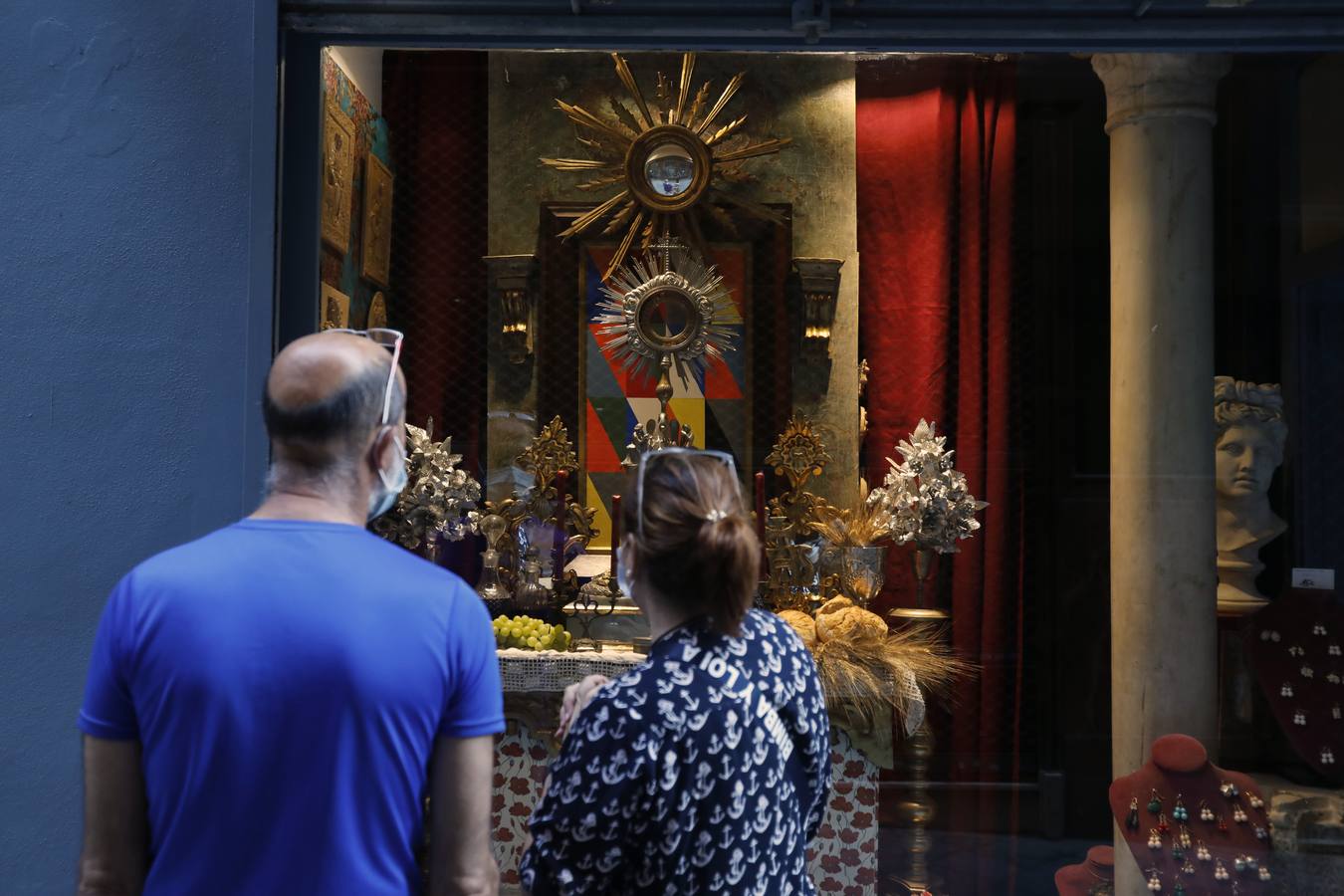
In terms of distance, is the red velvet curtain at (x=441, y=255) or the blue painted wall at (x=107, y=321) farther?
the red velvet curtain at (x=441, y=255)

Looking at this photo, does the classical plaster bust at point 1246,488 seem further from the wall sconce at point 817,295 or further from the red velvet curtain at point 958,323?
the wall sconce at point 817,295

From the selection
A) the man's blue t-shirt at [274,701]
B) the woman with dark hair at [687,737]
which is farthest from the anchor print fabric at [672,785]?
the man's blue t-shirt at [274,701]

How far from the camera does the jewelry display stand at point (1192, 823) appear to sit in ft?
Answer: 12.3

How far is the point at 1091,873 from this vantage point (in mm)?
3939

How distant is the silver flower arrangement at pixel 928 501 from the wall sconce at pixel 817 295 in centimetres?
55

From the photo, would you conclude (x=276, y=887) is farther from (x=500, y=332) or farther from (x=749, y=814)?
(x=500, y=332)

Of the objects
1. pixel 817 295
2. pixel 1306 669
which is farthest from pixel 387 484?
pixel 1306 669

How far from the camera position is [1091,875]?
394 cm

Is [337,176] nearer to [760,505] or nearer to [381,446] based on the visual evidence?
[760,505]

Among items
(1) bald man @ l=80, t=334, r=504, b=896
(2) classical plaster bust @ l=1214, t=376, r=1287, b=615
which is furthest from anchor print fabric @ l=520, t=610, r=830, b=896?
(2) classical plaster bust @ l=1214, t=376, r=1287, b=615

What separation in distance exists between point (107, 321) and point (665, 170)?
85.7 inches

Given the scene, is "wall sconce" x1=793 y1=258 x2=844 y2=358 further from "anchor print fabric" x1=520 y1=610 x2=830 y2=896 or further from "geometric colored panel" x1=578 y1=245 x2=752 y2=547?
"anchor print fabric" x1=520 y1=610 x2=830 y2=896

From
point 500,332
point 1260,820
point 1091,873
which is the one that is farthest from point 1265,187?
point 500,332

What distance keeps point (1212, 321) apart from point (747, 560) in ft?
9.52
